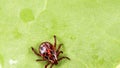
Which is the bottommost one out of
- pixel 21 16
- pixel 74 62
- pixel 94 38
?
pixel 74 62

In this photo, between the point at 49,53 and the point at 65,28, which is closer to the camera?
the point at 65,28

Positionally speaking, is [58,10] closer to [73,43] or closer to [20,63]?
[73,43]

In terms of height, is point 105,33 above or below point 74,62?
above

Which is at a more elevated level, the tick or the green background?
the green background

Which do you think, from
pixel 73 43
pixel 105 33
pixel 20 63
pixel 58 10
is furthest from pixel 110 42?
pixel 20 63
